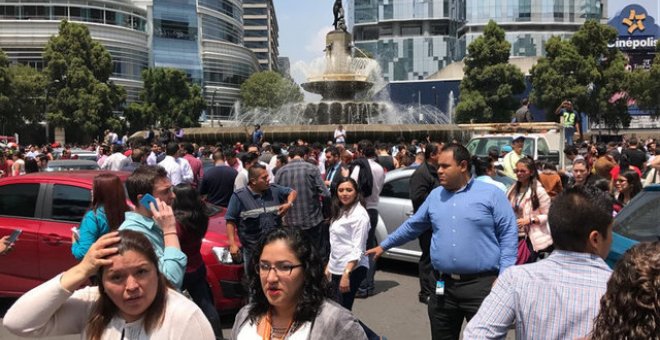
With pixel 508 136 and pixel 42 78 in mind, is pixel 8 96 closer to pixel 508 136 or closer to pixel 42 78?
pixel 42 78

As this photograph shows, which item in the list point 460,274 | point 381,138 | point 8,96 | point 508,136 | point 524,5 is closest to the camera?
point 460,274

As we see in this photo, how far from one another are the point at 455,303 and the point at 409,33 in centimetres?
10556

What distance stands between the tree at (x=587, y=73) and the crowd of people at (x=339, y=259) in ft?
133

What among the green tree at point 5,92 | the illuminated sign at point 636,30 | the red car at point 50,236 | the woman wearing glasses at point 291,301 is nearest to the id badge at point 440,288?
the woman wearing glasses at point 291,301

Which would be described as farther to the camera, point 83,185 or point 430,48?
point 430,48

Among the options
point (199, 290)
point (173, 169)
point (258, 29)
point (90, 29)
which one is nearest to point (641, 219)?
A: point (199, 290)

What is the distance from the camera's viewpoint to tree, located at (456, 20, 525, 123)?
5012 centimetres

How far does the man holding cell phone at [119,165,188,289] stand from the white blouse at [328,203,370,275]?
1.96 metres

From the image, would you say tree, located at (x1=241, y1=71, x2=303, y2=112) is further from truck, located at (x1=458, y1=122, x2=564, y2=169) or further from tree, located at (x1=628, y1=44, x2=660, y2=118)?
truck, located at (x1=458, y1=122, x2=564, y2=169)

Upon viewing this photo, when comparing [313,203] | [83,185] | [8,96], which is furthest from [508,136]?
[8,96]

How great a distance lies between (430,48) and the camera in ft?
333

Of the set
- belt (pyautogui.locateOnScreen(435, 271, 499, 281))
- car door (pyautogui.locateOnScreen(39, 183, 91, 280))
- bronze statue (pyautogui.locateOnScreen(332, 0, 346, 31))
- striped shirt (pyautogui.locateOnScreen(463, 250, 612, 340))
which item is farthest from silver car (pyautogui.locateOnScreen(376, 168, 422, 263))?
bronze statue (pyautogui.locateOnScreen(332, 0, 346, 31))

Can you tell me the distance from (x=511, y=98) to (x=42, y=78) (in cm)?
3787

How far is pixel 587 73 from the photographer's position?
148 feet
